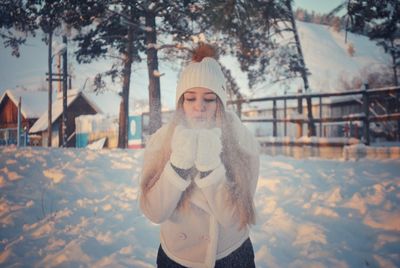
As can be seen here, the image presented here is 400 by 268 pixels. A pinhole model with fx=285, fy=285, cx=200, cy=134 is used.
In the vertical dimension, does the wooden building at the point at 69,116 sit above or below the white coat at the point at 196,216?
above

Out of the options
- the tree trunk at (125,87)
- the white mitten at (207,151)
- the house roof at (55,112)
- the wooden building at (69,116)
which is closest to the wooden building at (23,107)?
the house roof at (55,112)

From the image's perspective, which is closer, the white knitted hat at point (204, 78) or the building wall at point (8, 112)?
the white knitted hat at point (204, 78)

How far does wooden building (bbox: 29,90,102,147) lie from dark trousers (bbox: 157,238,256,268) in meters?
20.1

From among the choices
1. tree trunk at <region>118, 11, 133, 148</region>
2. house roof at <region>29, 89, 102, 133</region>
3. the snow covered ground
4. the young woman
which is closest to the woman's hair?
the young woman

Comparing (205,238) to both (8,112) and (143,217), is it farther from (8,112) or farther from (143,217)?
(8,112)

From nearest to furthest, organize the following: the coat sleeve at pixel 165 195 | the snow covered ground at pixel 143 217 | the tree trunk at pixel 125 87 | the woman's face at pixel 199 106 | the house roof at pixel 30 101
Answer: the coat sleeve at pixel 165 195, the woman's face at pixel 199 106, the snow covered ground at pixel 143 217, the tree trunk at pixel 125 87, the house roof at pixel 30 101

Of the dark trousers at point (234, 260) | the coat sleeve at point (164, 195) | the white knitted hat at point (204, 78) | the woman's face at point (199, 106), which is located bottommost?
the dark trousers at point (234, 260)

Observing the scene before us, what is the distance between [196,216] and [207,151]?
0.41 m

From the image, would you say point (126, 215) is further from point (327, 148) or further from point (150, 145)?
point (327, 148)

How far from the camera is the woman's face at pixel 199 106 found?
1821 millimetres

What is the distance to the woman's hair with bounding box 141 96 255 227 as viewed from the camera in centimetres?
169

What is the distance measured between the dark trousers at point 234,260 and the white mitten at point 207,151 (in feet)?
1.98

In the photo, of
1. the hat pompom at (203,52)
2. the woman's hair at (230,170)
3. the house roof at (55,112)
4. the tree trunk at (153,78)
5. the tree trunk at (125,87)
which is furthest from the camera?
the house roof at (55,112)

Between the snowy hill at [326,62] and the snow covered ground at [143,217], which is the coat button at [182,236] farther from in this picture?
the snowy hill at [326,62]
